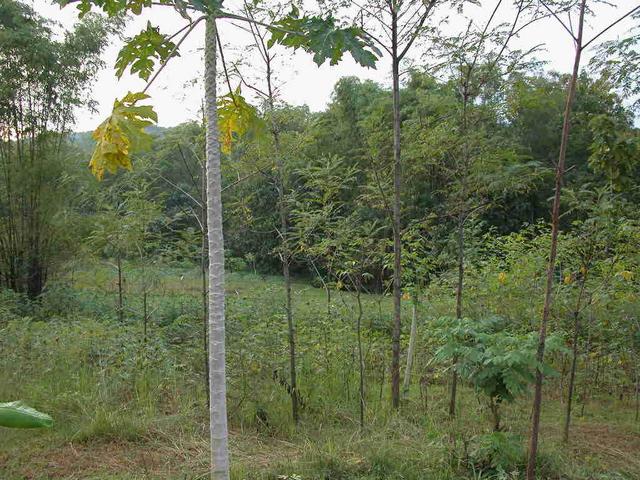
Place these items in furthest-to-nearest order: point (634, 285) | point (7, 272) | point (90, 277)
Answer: point (90, 277) → point (7, 272) → point (634, 285)

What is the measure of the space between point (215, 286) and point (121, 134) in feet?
2.09

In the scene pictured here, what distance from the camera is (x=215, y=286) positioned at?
2.05 metres

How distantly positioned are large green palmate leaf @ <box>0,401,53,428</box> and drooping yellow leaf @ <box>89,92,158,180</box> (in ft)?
2.75

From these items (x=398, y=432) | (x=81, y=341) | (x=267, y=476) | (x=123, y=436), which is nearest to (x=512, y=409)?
(x=398, y=432)

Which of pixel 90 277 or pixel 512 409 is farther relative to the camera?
pixel 90 277

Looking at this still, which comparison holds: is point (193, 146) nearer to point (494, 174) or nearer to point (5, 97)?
point (494, 174)

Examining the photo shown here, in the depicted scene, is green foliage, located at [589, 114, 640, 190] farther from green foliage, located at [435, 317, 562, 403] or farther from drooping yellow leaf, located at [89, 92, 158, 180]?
drooping yellow leaf, located at [89, 92, 158, 180]

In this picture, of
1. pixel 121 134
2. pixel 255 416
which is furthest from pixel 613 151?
pixel 255 416

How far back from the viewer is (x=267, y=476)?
9.70 feet

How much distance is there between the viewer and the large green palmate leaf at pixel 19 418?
1201 millimetres

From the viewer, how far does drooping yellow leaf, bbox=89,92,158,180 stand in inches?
71.5

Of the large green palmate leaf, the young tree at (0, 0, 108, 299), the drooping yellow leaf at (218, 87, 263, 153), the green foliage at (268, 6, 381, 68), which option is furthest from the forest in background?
the young tree at (0, 0, 108, 299)

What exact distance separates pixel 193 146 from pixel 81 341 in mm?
2491

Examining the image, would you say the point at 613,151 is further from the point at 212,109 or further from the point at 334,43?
the point at 212,109
